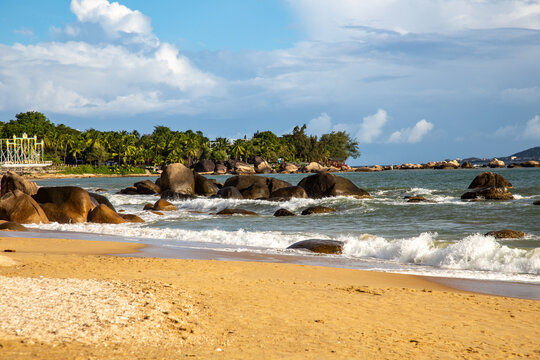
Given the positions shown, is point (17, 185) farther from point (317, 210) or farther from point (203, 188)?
point (203, 188)

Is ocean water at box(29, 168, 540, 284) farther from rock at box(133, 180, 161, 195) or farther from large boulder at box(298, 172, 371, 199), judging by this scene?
rock at box(133, 180, 161, 195)

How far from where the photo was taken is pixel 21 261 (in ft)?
34.9

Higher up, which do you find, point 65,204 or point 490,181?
point 490,181

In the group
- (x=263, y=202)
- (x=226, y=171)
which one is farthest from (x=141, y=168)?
→ (x=263, y=202)

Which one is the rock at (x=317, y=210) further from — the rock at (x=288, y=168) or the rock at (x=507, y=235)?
the rock at (x=288, y=168)

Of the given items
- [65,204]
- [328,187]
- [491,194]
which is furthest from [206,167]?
[65,204]

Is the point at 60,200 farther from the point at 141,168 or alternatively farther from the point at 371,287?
the point at 141,168

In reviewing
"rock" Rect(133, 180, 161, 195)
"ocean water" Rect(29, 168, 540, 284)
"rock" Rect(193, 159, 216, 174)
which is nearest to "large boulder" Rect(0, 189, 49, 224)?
"ocean water" Rect(29, 168, 540, 284)

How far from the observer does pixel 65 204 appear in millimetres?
21750

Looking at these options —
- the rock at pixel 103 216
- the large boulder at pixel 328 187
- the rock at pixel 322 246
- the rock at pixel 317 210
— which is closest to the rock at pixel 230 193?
the large boulder at pixel 328 187

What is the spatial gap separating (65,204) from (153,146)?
107 meters

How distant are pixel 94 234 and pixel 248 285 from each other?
11.0 metres

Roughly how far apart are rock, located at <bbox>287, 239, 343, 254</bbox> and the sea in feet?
0.70

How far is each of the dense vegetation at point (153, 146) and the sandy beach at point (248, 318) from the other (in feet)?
379
